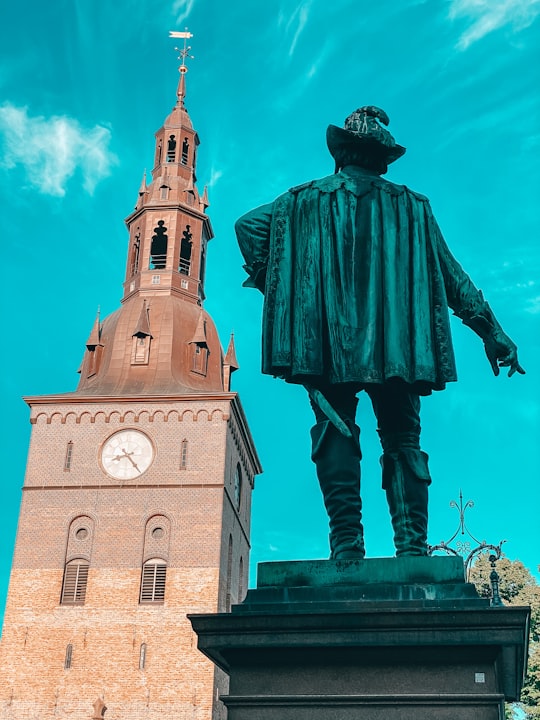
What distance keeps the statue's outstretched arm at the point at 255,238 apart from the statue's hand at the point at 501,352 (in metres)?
1.10

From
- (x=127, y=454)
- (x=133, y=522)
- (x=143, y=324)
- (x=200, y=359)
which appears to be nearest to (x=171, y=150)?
(x=143, y=324)

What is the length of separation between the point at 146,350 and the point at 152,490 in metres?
6.07

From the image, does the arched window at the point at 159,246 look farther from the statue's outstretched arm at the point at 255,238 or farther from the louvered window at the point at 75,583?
the statue's outstretched arm at the point at 255,238

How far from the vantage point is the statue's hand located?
483 centimetres

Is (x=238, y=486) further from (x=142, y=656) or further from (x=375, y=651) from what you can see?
(x=375, y=651)

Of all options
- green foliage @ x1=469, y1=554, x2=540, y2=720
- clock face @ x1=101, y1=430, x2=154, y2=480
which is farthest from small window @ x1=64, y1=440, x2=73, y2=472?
green foliage @ x1=469, y1=554, x2=540, y2=720

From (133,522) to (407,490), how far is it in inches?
1347

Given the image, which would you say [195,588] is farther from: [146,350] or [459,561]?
[459,561]

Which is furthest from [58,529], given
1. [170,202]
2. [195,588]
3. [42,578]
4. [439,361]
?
[439,361]

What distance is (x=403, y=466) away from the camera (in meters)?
4.55

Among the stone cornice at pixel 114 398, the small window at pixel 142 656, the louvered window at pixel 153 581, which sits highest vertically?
the stone cornice at pixel 114 398

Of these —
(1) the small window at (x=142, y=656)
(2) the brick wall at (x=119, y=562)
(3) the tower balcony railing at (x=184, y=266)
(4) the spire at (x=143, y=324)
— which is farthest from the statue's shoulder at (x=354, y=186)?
(3) the tower balcony railing at (x=184, y=266)

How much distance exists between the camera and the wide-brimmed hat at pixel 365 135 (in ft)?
16.4

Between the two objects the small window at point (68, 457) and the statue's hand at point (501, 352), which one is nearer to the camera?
the statue's hand at point (501, 352)
